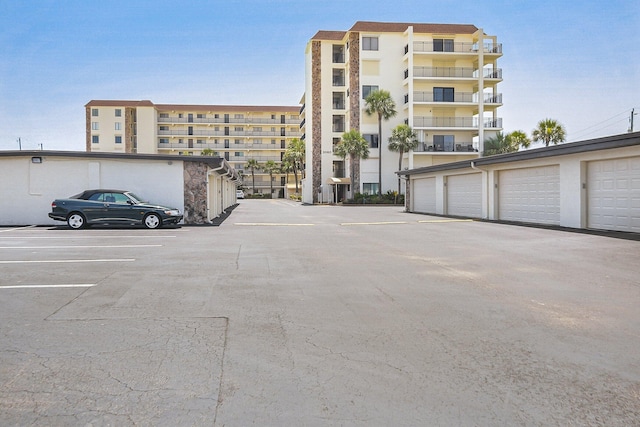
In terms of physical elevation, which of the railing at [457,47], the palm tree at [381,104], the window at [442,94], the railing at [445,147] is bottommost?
the railing at [445,147]

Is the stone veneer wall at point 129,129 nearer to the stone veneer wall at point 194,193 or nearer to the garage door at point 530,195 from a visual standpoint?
the stone veneer wall at point 194,193

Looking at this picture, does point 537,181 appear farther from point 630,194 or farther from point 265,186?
point 265,186

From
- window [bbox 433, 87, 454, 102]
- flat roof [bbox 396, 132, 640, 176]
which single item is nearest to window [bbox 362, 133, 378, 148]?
window [bbox 433, 87, 454, 102]

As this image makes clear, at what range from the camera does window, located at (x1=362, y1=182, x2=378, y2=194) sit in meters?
54.7

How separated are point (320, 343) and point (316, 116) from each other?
55367 mm

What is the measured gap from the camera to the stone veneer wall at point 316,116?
2304 inches

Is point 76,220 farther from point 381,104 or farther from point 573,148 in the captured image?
point 381,104

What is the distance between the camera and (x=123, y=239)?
15.2 m

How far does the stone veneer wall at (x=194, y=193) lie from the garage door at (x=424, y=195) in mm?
15473

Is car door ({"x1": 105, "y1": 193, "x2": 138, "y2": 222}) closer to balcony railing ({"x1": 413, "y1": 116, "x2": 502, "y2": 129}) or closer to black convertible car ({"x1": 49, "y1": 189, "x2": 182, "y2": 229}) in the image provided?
black convertible car ({"x1": 49, "y1": 189, "x2": 182, "y2": 229})

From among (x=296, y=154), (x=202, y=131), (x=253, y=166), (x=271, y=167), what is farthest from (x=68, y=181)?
(x=271, y=167)

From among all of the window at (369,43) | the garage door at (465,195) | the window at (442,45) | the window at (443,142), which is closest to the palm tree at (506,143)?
the window at (443,142)

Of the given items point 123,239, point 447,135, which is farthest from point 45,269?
point 447,135

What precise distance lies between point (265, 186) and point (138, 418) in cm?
8980
